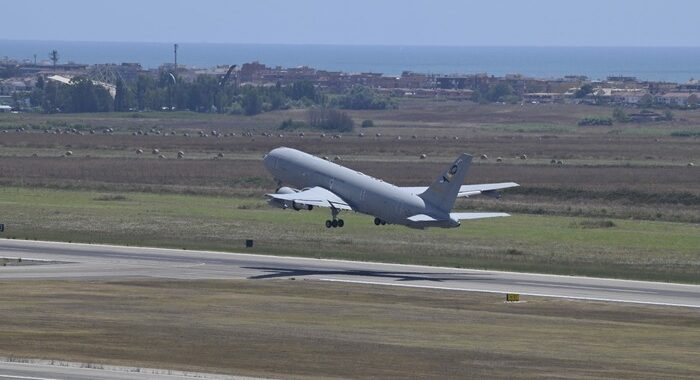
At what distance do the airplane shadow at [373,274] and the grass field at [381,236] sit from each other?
4.99 meters

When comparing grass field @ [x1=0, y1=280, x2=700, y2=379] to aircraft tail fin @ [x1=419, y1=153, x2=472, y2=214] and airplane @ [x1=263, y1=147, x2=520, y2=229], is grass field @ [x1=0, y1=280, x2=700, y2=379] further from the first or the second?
airplane @ [x1=263, y1=147, x2=520, y2=229]

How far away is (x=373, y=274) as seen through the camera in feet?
293

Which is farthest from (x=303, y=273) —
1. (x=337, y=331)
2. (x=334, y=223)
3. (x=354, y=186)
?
(x=337, y=331)

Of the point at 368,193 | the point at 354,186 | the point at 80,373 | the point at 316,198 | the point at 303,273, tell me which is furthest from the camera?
the point at 354,186

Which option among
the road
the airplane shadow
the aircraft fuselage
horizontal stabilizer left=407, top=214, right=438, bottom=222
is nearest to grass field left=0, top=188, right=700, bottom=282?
the aircraft fuselage

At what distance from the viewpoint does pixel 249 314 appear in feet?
235

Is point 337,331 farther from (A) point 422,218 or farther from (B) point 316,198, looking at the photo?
(B) point 316,198

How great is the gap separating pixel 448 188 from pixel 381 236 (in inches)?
804

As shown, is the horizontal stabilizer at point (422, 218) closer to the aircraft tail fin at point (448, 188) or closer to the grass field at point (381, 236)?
the aircraft tail fin at point (448, 188)

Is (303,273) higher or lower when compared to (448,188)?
lower

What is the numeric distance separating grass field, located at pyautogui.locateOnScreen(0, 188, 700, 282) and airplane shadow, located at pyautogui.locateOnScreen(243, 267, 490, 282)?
16.4 feet

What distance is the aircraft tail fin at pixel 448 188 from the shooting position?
88.2m

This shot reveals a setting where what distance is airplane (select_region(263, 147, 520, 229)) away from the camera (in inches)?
3511

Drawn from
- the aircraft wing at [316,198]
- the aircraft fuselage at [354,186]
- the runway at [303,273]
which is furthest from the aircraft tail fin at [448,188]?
the aircraft wing at [316,198]
